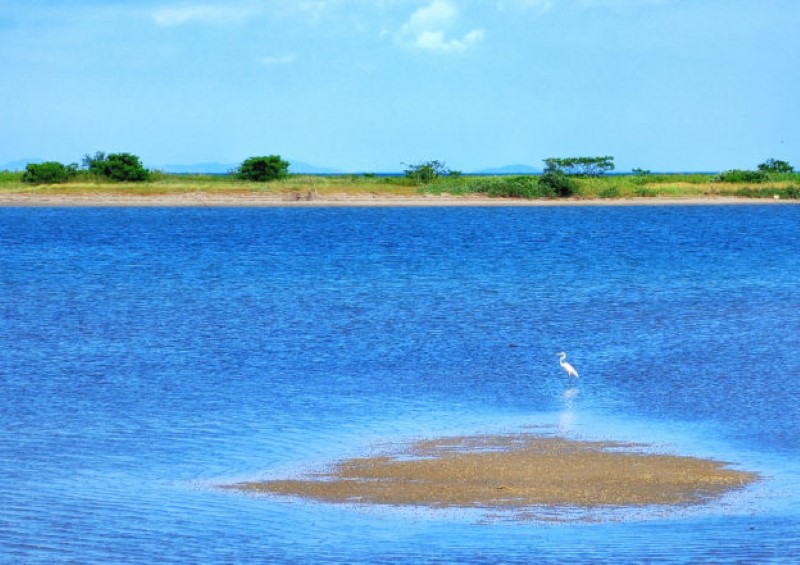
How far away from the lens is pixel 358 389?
19656mm

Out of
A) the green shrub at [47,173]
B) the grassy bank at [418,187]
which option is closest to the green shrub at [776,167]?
the grassy bank at [418,187]

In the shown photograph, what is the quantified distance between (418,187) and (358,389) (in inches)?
3149

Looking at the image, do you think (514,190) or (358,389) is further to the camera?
(514,190)

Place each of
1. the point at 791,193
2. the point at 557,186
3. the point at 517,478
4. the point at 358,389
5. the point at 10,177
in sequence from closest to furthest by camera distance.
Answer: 1. the point at 517,478
2. the point at 358,389
3. the point at 557,186
4. the point at 10,177
5. the point at 791,193

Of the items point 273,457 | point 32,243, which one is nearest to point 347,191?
point 32,243

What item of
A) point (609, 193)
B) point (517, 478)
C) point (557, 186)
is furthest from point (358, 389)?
point (609, 193)

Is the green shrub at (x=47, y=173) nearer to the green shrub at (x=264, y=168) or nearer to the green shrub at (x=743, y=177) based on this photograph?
the green shrub at (x=264, y=168)

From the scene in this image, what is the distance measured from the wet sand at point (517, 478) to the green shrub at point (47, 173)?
8637cm

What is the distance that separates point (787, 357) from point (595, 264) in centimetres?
2380

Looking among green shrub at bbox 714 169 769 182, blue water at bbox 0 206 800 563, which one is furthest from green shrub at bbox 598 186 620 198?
blue water at bbox 0 206 800 563

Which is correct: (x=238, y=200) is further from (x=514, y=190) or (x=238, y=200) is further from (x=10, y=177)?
(x=514, y=190)

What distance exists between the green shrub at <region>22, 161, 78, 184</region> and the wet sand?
8637 centimetres

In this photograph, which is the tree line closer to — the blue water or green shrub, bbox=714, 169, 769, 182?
green shrub, bbox=714, 169, 769, 182

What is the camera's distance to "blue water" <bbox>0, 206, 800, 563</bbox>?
38.0ft
